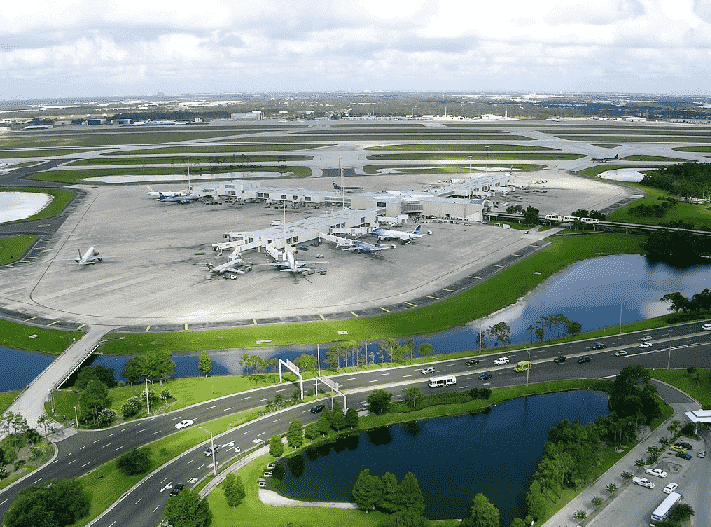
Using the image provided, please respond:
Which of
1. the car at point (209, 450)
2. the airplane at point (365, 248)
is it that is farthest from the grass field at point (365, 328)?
the airplane at point (365, 248)

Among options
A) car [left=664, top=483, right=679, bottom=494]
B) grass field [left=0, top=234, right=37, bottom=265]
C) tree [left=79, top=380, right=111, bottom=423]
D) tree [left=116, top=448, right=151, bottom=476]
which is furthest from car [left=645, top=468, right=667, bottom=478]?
grass field [left=0, top=234, right=37, bottom=265]

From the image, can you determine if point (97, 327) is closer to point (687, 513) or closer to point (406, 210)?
point (687, 513)

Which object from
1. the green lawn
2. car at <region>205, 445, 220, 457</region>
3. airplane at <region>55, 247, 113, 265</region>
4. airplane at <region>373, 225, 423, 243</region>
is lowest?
car at <region>205, 445, 220, 457</region>

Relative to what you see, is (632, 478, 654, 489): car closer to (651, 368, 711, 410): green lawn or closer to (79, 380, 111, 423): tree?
(651, 368, 711, 410): green lawn

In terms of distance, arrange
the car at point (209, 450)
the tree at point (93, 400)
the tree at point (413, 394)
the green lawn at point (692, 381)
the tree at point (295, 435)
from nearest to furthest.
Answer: the car at point (209, 450)
the tree at point (295, 435)
the tree at point (93, 400)
the tree at point (413, 394)
the green lawn at point (692, 381)

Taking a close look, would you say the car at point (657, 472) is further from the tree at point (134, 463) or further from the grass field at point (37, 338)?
the grass field at point (37, 338)

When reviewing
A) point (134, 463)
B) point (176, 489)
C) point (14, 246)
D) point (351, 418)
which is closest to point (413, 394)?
point (351, 418)
